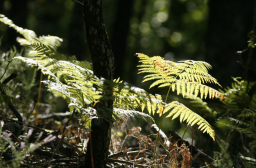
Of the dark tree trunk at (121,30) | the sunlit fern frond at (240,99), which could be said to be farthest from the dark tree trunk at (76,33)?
the sunlit fern frond at (240,99)

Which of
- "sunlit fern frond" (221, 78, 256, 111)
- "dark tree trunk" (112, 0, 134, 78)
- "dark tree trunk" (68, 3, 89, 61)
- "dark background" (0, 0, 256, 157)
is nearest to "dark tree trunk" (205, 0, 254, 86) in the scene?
"dark background" (0, 0, 256, 157)

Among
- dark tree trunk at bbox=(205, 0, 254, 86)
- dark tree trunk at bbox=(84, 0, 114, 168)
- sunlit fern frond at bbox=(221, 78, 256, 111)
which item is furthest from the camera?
dark tree trunk at bbox=(205, 0, 254, 86)

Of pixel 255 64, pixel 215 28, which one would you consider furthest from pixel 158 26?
pixel 255 64

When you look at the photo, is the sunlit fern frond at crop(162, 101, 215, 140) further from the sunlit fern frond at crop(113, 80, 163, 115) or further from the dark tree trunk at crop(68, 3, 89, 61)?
the dark tree trunk at crop(68, 3, 89, 61)

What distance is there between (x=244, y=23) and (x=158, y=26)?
13706mm

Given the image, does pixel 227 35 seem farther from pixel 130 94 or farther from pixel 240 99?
pixel 130 94

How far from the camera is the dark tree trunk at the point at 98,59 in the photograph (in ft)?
4.97

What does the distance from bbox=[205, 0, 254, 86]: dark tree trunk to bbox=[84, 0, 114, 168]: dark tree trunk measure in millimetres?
Answer: 3114

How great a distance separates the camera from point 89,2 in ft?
4.91

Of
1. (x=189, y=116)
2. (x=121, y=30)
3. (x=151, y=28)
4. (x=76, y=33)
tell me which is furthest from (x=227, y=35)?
(x=151, y=28)

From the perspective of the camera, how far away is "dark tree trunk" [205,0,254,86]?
400 cm

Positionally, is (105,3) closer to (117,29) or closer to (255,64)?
(117,29)

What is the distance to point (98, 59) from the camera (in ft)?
5.09

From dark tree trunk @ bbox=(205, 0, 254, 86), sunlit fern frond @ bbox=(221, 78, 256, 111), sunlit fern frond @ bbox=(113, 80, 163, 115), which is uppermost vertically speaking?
dark tree trunk @ bbox=(205, 0, 254, 86)
